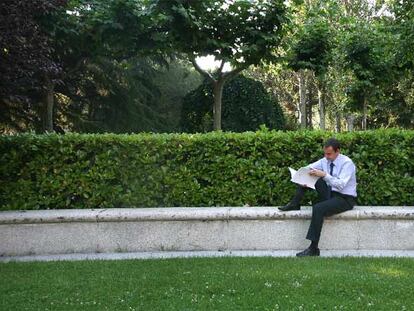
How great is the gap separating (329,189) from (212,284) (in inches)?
108

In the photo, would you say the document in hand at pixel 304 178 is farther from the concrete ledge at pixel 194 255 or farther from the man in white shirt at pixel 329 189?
the concrete ledge at pixel 194 255

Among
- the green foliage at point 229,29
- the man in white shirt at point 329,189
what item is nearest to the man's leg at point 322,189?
the man in white shirt at point 329,189

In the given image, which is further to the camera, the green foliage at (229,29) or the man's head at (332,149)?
the green foliage at (229,29)

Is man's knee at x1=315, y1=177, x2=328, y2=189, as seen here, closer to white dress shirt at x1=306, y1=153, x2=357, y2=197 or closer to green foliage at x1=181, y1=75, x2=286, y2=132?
white dress shirt at x1=306, y1=153, x2=357, y2=197

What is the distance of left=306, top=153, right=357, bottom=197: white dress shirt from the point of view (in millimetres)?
7180

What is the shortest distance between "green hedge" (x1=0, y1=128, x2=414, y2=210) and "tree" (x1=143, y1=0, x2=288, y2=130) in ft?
9.85

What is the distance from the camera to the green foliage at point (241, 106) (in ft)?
50.6

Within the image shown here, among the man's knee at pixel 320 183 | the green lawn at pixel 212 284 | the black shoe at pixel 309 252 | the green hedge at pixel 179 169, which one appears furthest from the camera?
the green hedge at pixel 179 169

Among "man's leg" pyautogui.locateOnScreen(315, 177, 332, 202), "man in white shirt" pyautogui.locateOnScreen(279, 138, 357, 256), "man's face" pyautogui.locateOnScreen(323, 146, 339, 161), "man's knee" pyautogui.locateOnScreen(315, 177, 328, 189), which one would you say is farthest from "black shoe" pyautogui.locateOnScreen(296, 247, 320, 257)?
"man's face" pyautogui.locateOnScreen(323, 146, 339, 161)

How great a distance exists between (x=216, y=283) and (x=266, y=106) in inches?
419

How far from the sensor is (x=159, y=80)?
22.7 meters

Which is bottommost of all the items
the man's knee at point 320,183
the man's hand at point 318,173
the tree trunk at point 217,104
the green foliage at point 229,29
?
the man's knee at point 320,183

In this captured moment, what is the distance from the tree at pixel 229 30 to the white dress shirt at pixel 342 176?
154 inches

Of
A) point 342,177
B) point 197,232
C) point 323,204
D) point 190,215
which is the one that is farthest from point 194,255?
point 342,177
